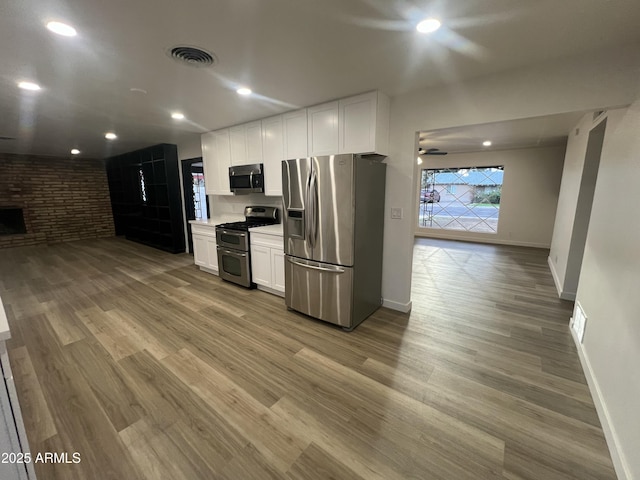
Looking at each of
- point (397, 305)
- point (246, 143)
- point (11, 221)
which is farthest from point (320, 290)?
point (11, 221)

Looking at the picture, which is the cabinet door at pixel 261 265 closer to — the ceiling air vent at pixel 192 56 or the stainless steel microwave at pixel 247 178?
the stainless steel microwave at pixel 247 178

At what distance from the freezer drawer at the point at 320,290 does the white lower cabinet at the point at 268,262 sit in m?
0.36

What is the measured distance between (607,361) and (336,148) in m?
2.80

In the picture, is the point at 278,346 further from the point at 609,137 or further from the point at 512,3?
the point at 609,137

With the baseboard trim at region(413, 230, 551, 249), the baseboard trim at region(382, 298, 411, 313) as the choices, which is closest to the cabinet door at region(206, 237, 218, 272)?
the baseboard trim at region(382, 298, 411, 313)

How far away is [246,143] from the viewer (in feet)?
13.1

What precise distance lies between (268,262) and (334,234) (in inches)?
51.3

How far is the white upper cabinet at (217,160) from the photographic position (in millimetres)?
4355

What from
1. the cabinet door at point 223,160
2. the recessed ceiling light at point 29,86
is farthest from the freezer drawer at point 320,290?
the recessed ceiling light at point 29,86

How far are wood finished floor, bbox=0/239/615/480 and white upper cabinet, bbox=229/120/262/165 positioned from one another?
205 cm

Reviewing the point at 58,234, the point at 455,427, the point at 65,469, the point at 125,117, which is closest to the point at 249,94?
the point at 125,117

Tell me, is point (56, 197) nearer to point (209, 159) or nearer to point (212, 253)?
point (209, 159)

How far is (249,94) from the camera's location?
9.16 ft

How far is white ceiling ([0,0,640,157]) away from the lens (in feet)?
4.90
